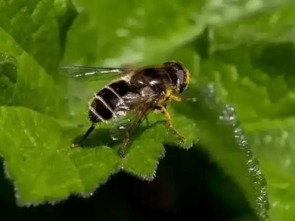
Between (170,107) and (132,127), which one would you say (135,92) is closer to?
(132,127)

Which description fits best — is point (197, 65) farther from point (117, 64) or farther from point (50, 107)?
point (50, 107)

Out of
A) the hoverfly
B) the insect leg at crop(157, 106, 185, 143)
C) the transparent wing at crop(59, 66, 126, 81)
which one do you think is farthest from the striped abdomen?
the transparent wing at crop(59, 66, 126, 81)

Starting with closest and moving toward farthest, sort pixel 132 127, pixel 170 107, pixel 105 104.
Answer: pixel 105 104
pixel 132 127
pixel 170 107

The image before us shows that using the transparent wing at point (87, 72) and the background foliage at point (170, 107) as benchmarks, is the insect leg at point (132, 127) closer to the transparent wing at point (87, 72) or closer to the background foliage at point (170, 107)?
the background foliage at point (170, 107)

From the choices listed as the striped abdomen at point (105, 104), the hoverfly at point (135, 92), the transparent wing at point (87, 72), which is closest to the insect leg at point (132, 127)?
the hoverfly at point (135, 92)

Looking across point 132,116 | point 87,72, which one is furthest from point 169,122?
point 87,72

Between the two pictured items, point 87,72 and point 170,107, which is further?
point 170,107

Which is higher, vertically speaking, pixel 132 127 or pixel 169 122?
pixel 169 122
